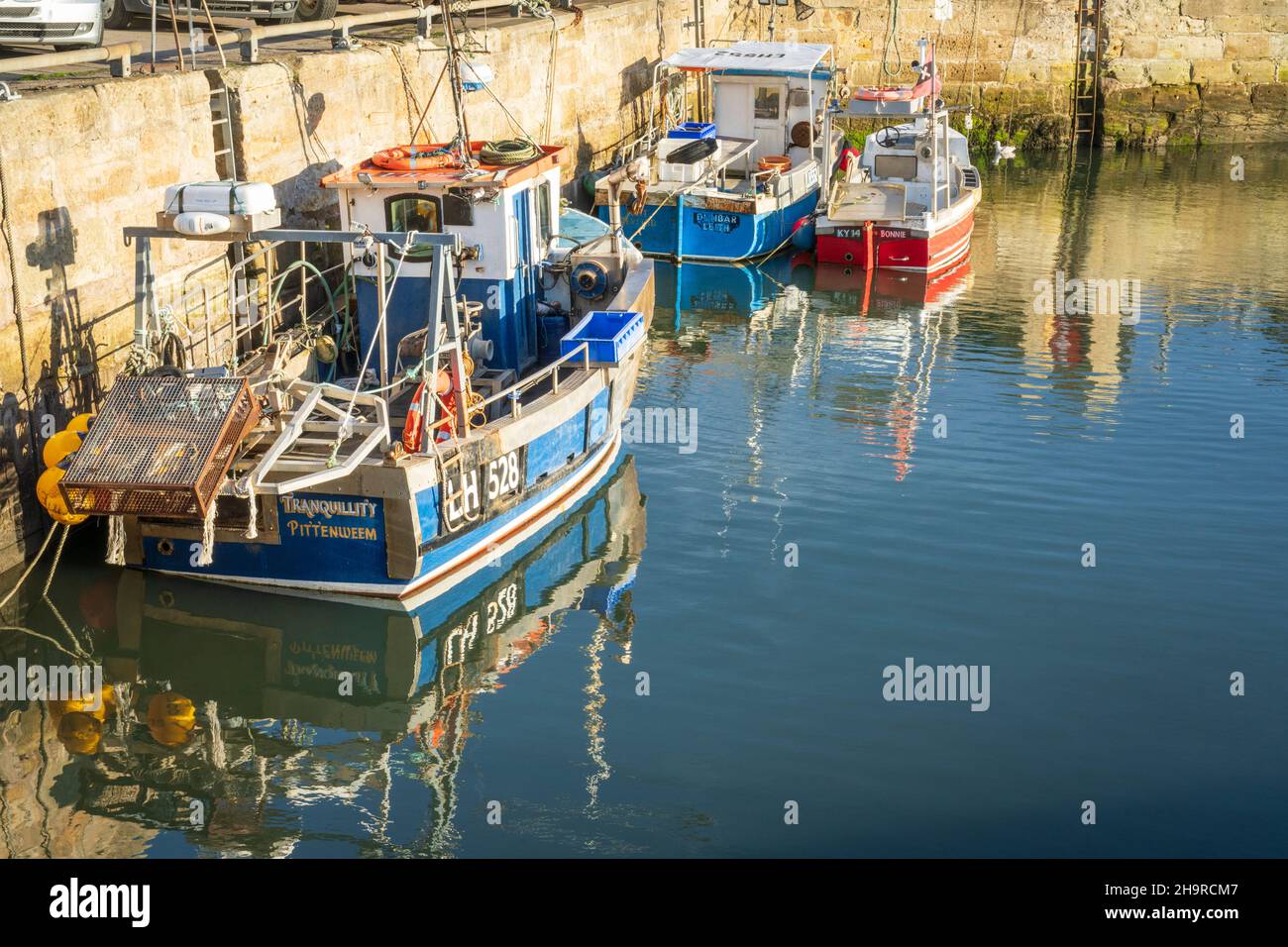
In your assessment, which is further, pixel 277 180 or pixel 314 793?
pixel 277 180

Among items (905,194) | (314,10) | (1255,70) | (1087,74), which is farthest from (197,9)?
(1255,70)

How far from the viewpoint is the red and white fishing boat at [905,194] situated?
22.1 meters

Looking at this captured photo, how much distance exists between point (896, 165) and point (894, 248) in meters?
2.35

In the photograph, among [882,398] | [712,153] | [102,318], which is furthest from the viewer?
[712,153]

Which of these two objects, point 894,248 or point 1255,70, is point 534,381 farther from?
point 1255,70

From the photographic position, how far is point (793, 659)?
10.9m

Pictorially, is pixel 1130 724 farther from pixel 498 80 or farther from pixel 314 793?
pixel 498 80

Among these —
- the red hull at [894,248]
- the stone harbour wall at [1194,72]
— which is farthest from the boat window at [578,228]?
the stone harbour wall at [1194,72]

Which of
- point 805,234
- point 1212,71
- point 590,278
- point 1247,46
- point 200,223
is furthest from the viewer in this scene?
point 1212,71

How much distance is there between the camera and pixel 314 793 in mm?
9414

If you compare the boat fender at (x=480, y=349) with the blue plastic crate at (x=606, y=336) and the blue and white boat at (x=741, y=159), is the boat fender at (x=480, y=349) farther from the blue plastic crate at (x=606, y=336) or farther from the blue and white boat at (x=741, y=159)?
the blue and white boat at (x=741, y=159)

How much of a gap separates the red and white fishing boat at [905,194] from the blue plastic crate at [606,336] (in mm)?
9377

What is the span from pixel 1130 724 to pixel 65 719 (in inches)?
282

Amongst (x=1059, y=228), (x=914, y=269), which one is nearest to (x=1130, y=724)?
(x=914, y=269)
